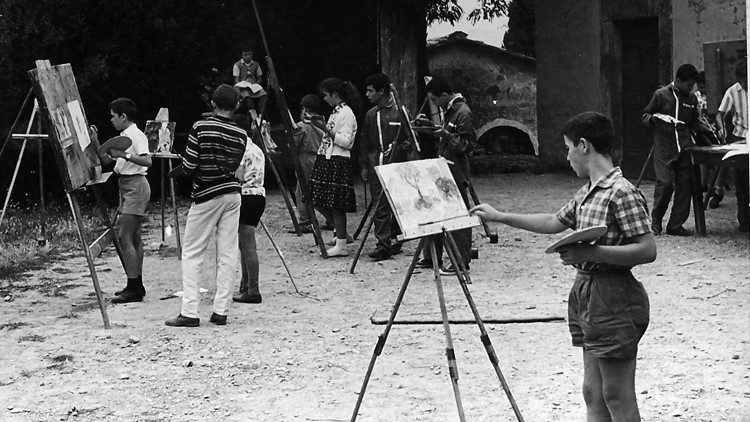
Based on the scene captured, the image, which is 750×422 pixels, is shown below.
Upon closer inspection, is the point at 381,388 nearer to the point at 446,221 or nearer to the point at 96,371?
the point at 446,221

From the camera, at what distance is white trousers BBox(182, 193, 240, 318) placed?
845 centimetres

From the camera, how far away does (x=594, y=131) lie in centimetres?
473

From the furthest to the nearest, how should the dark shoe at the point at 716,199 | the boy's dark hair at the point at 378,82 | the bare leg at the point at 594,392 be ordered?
the dark shoe at the point at 716,199
the boy's dark hair at the point at 378,82
the bare leg at the point at 594,392

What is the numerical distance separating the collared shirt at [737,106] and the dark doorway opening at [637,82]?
15.0 feet

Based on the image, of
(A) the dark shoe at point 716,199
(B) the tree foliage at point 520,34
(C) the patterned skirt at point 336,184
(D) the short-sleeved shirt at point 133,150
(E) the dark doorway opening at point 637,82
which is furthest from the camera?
(B) the tree foliage at point 520,34

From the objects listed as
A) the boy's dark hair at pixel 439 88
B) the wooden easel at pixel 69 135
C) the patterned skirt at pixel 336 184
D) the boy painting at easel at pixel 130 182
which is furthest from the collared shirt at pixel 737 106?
the wooden easel at pixel 69 135

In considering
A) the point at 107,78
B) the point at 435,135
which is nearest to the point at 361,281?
the point at 435,135

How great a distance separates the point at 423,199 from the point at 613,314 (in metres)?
1.65

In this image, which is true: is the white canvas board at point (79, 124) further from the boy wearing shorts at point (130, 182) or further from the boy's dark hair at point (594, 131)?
the boy's dark hair at point (594, 131)

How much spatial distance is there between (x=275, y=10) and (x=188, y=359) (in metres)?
13.1

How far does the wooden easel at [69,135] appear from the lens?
8.59 metres

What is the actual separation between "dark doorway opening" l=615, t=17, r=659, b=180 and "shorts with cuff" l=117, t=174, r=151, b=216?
34.9ft

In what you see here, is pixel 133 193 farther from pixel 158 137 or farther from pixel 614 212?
pixel 614 212

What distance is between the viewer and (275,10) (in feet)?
65.4
